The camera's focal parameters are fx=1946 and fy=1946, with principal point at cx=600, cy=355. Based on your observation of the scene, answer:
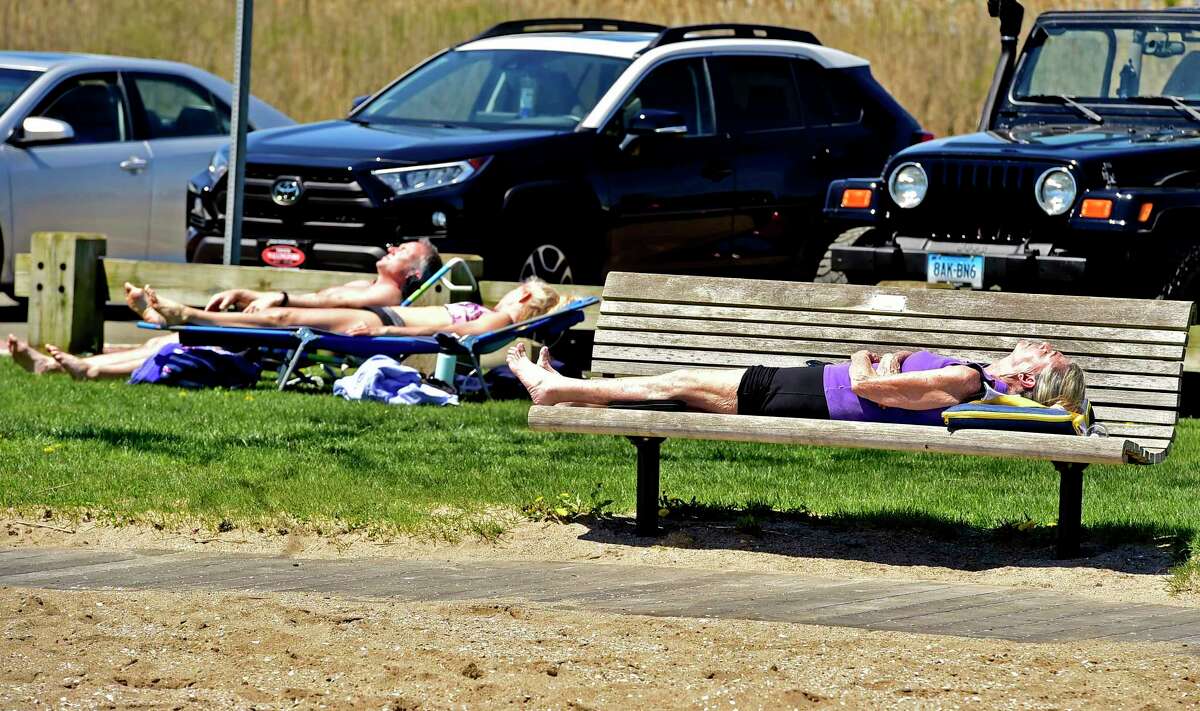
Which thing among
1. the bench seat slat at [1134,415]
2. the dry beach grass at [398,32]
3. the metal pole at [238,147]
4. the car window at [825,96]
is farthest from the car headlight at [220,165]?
the dry beach grass at [398,32]

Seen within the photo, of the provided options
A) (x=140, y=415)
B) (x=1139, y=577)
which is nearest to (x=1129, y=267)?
(x=1139, y=577)

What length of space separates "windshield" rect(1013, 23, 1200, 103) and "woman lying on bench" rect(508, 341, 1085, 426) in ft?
15.7

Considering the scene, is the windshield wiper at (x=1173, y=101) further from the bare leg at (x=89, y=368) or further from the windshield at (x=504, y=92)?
the bare leg at (x=89, y=368)

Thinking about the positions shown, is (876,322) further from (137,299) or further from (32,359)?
(32,359)

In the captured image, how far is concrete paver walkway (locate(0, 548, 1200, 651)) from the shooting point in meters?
5.79

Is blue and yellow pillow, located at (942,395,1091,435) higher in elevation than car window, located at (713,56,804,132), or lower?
lower

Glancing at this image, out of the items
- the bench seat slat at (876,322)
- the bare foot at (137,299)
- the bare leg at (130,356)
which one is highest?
the bench seat slat at (876,322)

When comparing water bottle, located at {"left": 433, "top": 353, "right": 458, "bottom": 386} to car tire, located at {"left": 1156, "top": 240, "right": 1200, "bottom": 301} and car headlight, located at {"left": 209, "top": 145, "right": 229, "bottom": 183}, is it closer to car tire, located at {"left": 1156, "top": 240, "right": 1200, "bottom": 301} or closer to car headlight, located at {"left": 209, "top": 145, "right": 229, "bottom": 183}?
car headlight, located at {"left": 209, "top": 145, "right": 229, "bottom": 183}

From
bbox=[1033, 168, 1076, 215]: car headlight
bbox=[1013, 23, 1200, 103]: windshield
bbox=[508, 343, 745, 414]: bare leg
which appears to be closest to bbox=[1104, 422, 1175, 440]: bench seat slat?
bbox=[508, 343, 745, 414]: bare leg

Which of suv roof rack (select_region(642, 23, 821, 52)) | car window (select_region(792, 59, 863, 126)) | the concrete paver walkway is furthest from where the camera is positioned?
car window (select_region(792, 59, 863, 126))

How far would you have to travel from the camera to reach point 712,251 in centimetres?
1272

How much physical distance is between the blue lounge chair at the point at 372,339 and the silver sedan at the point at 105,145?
10.6 feet

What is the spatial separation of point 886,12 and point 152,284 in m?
16.3

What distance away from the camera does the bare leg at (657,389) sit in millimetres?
7246
